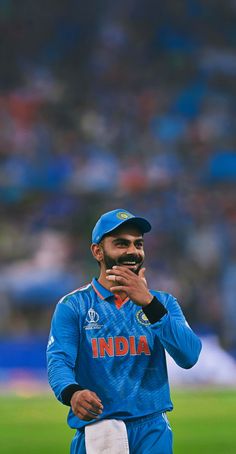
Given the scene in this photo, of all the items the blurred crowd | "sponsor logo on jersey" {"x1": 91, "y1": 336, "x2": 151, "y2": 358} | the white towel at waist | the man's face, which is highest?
the blurred crowd

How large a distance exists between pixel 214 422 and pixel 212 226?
398 inches

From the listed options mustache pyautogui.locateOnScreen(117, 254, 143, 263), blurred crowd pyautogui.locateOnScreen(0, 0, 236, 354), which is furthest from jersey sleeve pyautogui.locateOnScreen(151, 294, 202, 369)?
blurred crowd pyautogui.locateOnScreen(0, 0, 236, 354)

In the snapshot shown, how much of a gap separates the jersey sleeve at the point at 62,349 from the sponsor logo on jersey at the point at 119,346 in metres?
0.09

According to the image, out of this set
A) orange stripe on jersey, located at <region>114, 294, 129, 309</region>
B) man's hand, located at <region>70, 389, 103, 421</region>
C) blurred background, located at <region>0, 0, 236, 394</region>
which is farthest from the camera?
blurred background, located at <region>0, 0, 236, 394</region>

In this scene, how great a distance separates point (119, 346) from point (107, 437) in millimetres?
367

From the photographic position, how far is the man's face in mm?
4195

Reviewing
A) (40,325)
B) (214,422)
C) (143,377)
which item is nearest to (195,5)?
(40,325)

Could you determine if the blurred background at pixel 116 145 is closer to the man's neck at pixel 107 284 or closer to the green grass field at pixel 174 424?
the green grass field at pixel 174 424

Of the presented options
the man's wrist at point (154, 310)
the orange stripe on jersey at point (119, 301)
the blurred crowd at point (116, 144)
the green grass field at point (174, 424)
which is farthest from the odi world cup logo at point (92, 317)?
the blurred crowd at point (116, 144)

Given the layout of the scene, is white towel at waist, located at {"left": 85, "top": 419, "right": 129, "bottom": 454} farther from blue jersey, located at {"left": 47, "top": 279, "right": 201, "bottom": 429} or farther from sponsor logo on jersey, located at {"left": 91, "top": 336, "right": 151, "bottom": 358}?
sponsor logo on jersey, located at {"left": 91, "top": 336, "right": 151, "bottom": 358}

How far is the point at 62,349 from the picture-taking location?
426 centimetres

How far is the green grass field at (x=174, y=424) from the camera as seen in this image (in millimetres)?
9445

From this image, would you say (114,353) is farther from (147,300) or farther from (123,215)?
(123,215)

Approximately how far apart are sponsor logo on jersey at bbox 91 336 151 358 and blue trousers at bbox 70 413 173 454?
279 millimetres
